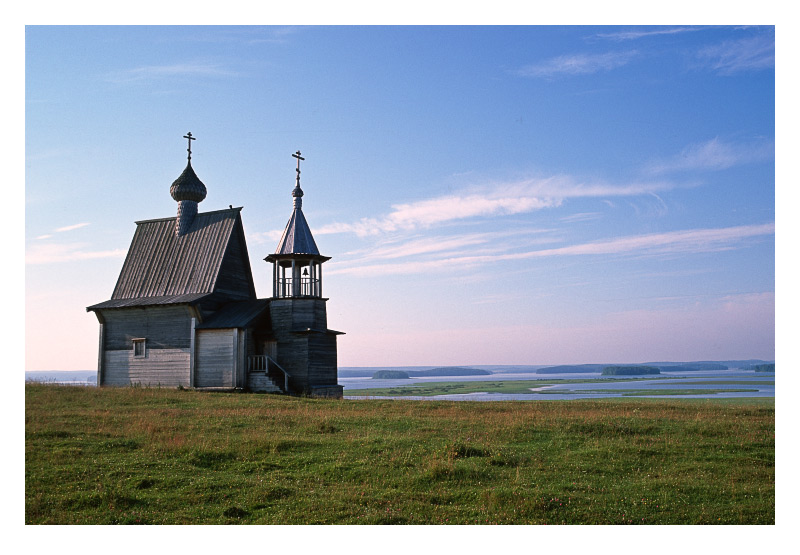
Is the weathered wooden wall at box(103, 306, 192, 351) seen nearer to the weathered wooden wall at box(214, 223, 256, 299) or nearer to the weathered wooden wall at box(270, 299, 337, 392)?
the weathered wooden wall at box(214, 223, 256, 299)

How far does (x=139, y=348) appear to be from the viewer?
3819 centimetres

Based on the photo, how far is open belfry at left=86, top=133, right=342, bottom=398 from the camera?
35438 millimetres

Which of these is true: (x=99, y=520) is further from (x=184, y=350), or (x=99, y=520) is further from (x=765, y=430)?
(x=184, y=350)

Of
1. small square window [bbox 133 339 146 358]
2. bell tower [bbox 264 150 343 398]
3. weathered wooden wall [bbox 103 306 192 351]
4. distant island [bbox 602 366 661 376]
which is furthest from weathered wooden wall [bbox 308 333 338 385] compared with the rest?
distant island [bbox 602 366 661 376]

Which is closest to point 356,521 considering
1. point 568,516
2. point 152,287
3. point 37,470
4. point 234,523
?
point 234,523

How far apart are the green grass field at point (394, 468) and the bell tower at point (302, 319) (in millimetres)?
11183

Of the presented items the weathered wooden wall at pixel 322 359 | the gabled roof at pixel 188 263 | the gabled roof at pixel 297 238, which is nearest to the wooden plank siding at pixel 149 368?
the gabled roof at pixel 188 263

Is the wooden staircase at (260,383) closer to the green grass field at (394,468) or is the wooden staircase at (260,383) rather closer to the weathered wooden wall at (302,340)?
the weathered wooden wall at (302,340)

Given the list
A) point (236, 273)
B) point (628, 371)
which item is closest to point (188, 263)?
point (236, 273)

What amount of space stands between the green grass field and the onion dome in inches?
806

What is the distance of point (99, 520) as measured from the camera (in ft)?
39.0

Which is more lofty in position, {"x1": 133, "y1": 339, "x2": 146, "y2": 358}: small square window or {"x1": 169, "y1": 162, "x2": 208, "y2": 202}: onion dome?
{"x1": 169, "y1": 162, "x2": 208, "y2": 202}: onion dome

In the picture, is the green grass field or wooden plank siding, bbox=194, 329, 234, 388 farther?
wooden plank siding, bbox=194, 329, 234, 388

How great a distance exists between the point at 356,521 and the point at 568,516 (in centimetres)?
366
